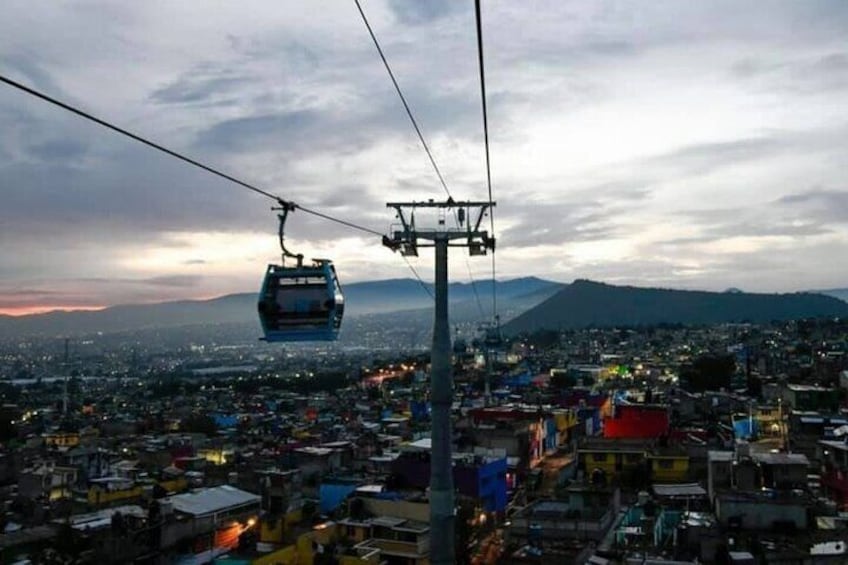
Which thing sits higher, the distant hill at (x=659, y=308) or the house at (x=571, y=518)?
the distant hill at (x=659, y=308)

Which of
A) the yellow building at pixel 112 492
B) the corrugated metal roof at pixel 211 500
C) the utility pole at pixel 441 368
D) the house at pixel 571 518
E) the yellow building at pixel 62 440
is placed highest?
the utility pole at pixel 441 368

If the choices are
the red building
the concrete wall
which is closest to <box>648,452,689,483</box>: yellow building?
the concrete wall

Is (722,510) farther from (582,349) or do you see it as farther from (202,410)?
(582,349)

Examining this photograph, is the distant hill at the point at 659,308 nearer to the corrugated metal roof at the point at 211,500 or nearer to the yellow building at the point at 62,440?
the yellow building at the point at 62,440

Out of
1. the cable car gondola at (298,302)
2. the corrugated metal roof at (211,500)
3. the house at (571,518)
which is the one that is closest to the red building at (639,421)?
the house at (571,518)

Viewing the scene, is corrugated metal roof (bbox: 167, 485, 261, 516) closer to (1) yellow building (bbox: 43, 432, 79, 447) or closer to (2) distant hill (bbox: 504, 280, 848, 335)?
(1) yellow building (bbox: 43, 432, 79, 447)

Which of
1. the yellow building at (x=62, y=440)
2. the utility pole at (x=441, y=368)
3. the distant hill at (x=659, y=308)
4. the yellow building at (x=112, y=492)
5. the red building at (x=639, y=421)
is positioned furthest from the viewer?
the distant hill at (x=659, y=308)
